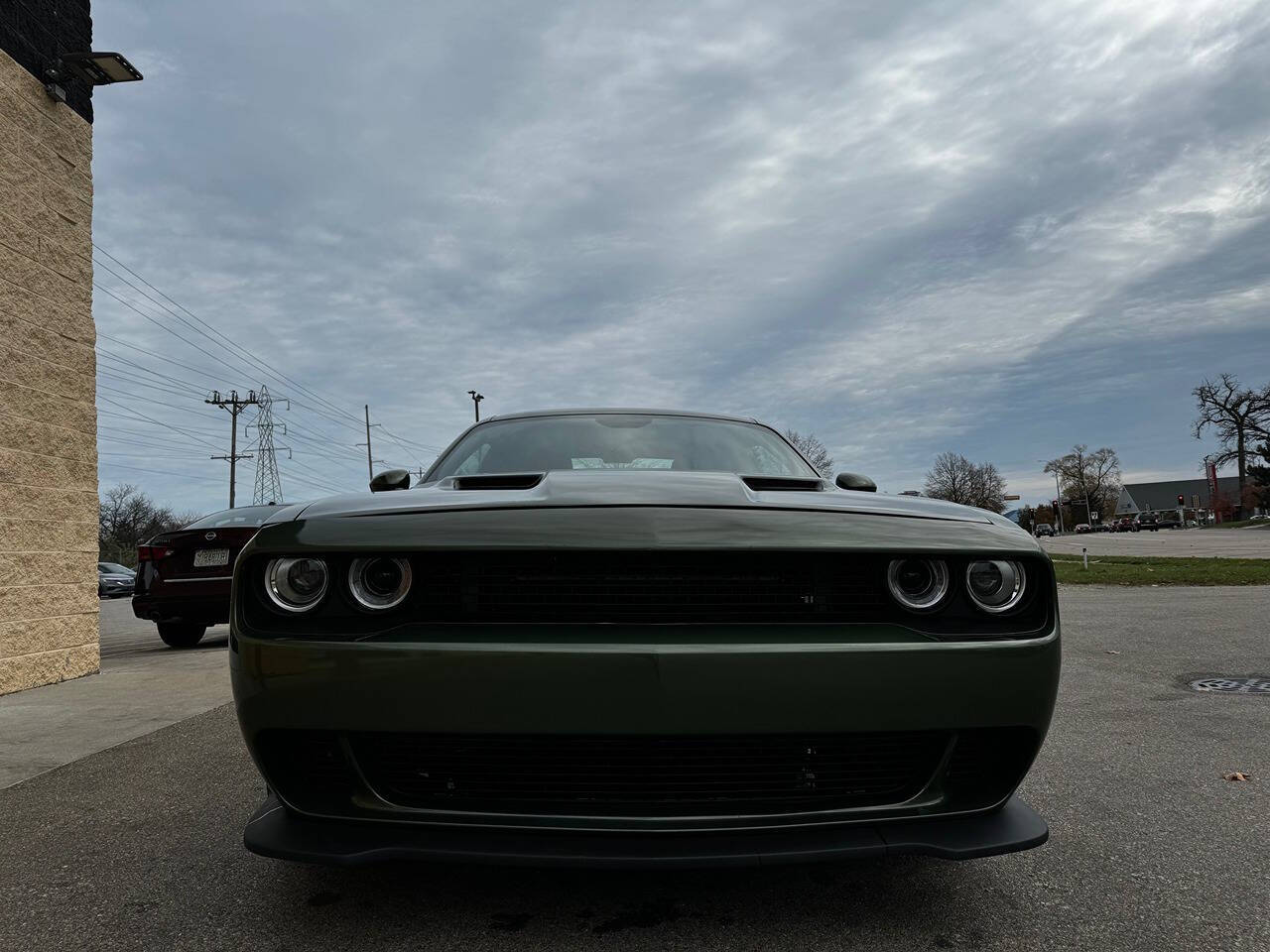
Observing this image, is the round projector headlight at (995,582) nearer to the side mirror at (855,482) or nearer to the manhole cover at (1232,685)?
the side mirror at (855,482)

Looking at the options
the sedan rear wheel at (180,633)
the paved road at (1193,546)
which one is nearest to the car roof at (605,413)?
the sedan rear wheel at (180,633)

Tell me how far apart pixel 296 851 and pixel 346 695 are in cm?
33

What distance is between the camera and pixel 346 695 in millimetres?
1674

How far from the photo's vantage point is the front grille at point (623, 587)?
5.78ft

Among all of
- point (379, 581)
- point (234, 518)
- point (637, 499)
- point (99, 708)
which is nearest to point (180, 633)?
point (234, 518)

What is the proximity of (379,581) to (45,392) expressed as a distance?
18.3 ft

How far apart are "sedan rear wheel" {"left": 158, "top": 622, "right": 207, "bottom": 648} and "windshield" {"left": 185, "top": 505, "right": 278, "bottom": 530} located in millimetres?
1166

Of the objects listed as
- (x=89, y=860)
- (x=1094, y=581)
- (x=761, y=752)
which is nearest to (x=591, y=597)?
(x=761, y=752)

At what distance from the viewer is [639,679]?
1.63 m

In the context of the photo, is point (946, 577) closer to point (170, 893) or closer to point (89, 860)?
point (170, 893)

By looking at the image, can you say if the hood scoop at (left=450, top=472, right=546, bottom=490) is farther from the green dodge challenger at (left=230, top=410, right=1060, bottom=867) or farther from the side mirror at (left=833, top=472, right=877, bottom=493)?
the side mirror at (left=833, top=472, right=877, bottom=493)

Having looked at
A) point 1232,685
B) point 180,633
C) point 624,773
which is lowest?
point 1232,685

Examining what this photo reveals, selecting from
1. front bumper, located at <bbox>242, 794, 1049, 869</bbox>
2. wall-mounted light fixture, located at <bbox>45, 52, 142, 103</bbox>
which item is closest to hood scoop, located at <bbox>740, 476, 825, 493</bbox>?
front bumper, located at <bbox>242, 794, 1049, 869</bbox>

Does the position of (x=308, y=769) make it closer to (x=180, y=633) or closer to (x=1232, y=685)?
(x=1232, y=685)
